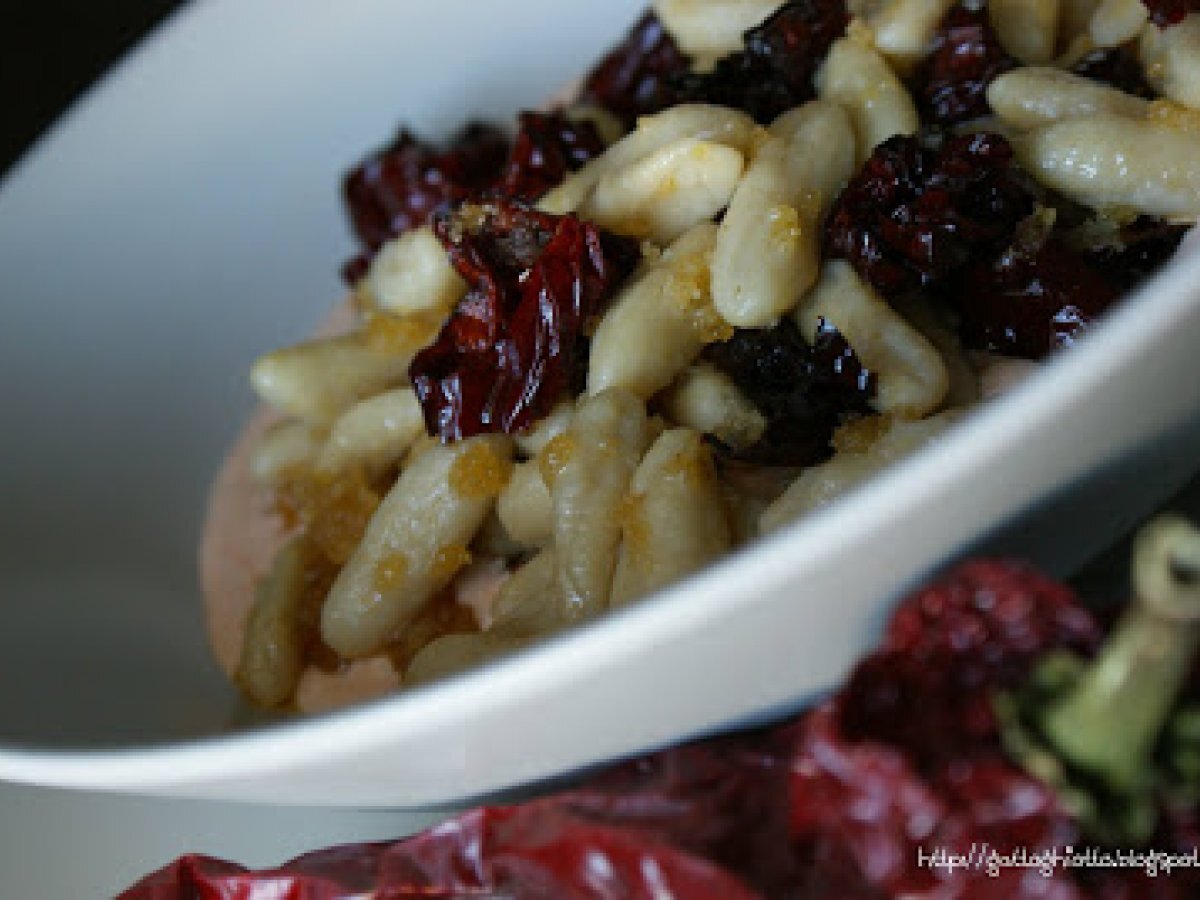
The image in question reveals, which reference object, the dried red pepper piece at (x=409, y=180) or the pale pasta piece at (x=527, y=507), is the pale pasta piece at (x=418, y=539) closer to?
the pale pasta piece at (x=527, y=507)

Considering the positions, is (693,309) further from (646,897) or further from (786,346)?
(646,897)

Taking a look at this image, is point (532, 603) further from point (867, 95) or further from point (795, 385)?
point (867, 95)

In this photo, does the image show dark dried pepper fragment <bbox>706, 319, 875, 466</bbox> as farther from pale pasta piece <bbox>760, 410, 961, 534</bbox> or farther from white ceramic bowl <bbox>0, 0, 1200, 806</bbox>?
white ceramic bowl <bbox>0, 0, 1200, 806</bbox>

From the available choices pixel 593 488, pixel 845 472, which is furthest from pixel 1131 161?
pixel 593 488

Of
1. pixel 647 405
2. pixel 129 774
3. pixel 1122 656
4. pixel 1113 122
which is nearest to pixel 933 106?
pixel 1113 122

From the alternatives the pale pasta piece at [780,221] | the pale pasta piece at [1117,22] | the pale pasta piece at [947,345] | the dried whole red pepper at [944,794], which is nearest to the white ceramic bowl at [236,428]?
the dried whole red pepper at [944,794]
